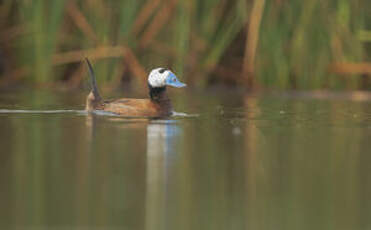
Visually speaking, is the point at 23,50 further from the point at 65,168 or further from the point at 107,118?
the point at 65,168

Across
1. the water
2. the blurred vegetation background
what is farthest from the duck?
the blurred vegetation background

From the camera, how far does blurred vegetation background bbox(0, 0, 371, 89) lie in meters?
13.3

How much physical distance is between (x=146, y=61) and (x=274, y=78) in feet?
6.84

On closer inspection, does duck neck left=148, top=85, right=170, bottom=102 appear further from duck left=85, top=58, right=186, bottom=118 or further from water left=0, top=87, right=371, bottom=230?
water left=0, top=87, right=371, bottom=230

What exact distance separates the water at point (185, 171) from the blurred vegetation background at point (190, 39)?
124 inches

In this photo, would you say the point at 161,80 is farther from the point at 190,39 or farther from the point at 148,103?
the point at 190,39

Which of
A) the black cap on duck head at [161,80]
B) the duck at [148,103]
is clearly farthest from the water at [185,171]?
the black cap on duck head at [161,80]

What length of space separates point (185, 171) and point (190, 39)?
26.9 feet

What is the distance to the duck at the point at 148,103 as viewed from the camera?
32.2 feet

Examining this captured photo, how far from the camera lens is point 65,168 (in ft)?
19.4

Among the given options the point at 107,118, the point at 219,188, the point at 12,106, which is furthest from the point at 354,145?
the point at 12,106

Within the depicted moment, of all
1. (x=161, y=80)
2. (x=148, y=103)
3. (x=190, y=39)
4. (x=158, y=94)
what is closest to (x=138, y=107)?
(x=148, y=103)

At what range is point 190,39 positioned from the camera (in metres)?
13.9

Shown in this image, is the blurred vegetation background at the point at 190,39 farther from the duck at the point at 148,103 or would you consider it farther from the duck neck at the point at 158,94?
the duck neck at the point at 158,94
